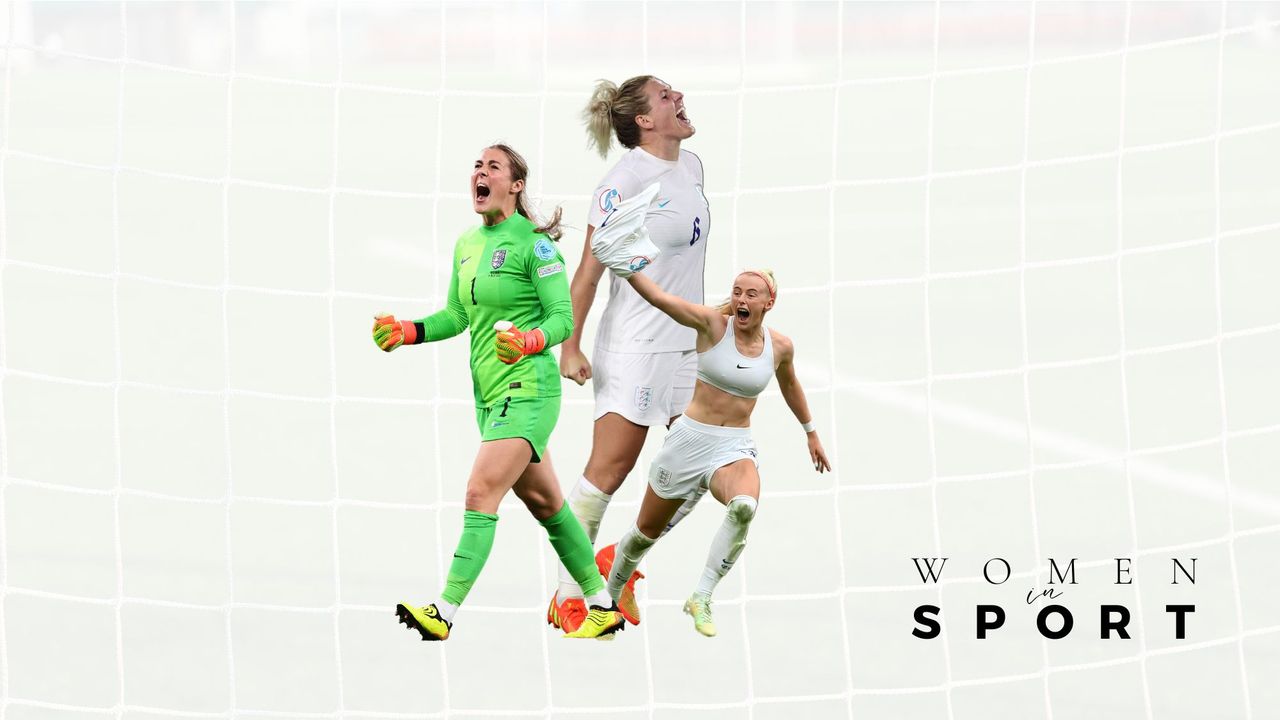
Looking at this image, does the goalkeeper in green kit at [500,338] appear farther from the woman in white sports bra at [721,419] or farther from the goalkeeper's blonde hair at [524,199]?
the woman in white sports bra at [721,419]

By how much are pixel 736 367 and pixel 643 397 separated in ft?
1.92

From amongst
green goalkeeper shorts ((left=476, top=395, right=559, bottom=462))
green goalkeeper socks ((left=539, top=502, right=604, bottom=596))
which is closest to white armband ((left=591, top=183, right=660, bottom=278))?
green goalkeeper shorts ((left=476, top=395, right=559, bottom=462))

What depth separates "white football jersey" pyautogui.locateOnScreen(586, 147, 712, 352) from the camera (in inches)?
288

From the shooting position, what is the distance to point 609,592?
7.47 metres

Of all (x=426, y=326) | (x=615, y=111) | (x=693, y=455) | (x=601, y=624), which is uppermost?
(x=615, y=111)

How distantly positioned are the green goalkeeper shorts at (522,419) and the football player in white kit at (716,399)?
0.58 meters

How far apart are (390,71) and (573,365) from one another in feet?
81.0

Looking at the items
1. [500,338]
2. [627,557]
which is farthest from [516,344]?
[627,557]

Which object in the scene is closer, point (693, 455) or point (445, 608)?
point (445, 608)

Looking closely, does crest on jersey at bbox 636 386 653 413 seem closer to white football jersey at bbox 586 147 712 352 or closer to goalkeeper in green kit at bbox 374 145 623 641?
white football jersey at bbox 586 147 712 352

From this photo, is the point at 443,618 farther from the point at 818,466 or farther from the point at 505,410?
the point at 818,466

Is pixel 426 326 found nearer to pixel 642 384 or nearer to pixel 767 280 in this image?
pixel 642 384

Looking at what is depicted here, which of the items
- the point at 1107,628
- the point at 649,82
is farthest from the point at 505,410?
the point at 1107,628

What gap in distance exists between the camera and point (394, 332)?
679 centimetres
